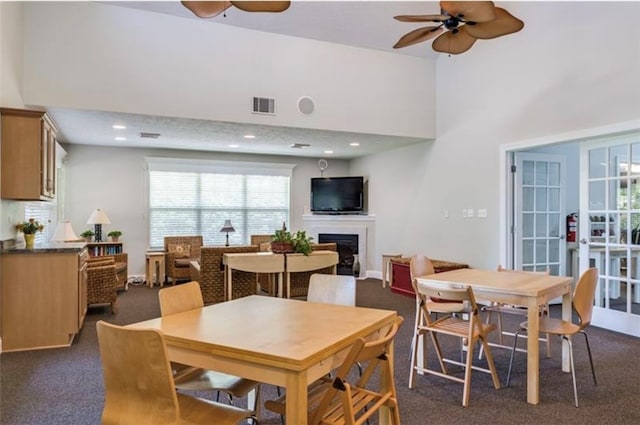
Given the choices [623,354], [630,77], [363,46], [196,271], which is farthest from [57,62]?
[623,354]

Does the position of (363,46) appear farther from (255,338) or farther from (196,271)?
(255,338)

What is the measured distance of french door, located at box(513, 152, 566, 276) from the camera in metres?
5.56

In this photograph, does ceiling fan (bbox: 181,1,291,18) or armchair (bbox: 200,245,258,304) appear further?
armchair (bbox: 200,245,258,304)

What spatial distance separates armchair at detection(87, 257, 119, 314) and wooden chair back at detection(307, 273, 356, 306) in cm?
337

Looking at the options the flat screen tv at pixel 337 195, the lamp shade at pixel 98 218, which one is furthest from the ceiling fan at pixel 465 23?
the lamp shade at pixel 98 218

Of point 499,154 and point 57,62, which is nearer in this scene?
point 57,62

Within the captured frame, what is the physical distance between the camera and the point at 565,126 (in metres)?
4.82

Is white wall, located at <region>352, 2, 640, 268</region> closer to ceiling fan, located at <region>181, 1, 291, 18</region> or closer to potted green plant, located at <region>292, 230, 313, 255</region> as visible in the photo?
potted green plant, located at <region>292, 230, 313, 255</region>

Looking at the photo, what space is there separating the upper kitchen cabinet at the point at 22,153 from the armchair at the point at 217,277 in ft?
6.31

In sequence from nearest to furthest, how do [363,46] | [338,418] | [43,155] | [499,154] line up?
[338,418] → [43,155] → [499,154] → [363,46]

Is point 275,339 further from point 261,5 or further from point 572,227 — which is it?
point 572,227

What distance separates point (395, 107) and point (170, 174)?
14.1 ft

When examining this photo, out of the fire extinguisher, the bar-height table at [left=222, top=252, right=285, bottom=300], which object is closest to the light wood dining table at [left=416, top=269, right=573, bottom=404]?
the bar-height table at [left=222, top=252, right=285, bottom=300]

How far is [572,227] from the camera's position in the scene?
6.14m
